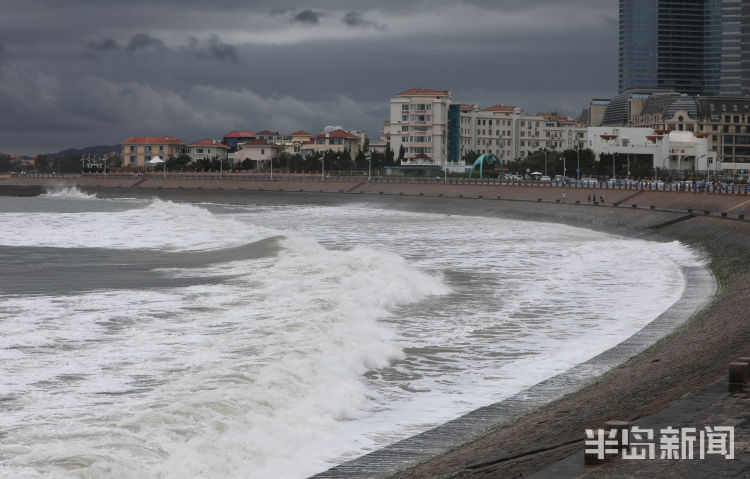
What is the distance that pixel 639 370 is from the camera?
49.4 feet

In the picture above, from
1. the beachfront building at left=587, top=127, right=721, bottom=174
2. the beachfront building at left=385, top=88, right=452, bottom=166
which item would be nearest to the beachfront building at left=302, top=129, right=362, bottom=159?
the beachfront building at left=385, top=88, right=452, bottom=166

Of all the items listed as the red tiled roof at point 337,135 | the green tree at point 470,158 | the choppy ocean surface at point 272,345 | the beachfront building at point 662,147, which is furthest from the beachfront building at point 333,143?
the choppy ocean surface at point 272,345

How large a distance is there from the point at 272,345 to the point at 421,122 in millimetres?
147239

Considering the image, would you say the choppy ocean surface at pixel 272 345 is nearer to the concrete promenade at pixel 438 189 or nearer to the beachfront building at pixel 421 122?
the concrete promenade at pixel 438 189

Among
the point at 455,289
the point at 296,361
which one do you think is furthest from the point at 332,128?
the point at 296,361

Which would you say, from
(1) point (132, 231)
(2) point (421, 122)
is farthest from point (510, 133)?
(1) point (132, 231)

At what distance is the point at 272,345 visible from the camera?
17641mm

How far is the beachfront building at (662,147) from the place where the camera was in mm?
135500

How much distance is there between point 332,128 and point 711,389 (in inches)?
7475

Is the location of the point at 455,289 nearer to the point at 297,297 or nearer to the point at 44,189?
the point at 297,297

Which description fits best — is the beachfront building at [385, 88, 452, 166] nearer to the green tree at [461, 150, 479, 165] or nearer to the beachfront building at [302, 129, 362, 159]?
the green tree at [461, 150, 479, 165]

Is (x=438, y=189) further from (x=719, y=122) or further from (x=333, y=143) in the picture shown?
(x=719, y=122)

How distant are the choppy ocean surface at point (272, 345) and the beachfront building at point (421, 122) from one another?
123 m

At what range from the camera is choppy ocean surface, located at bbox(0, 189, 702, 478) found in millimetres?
11602
